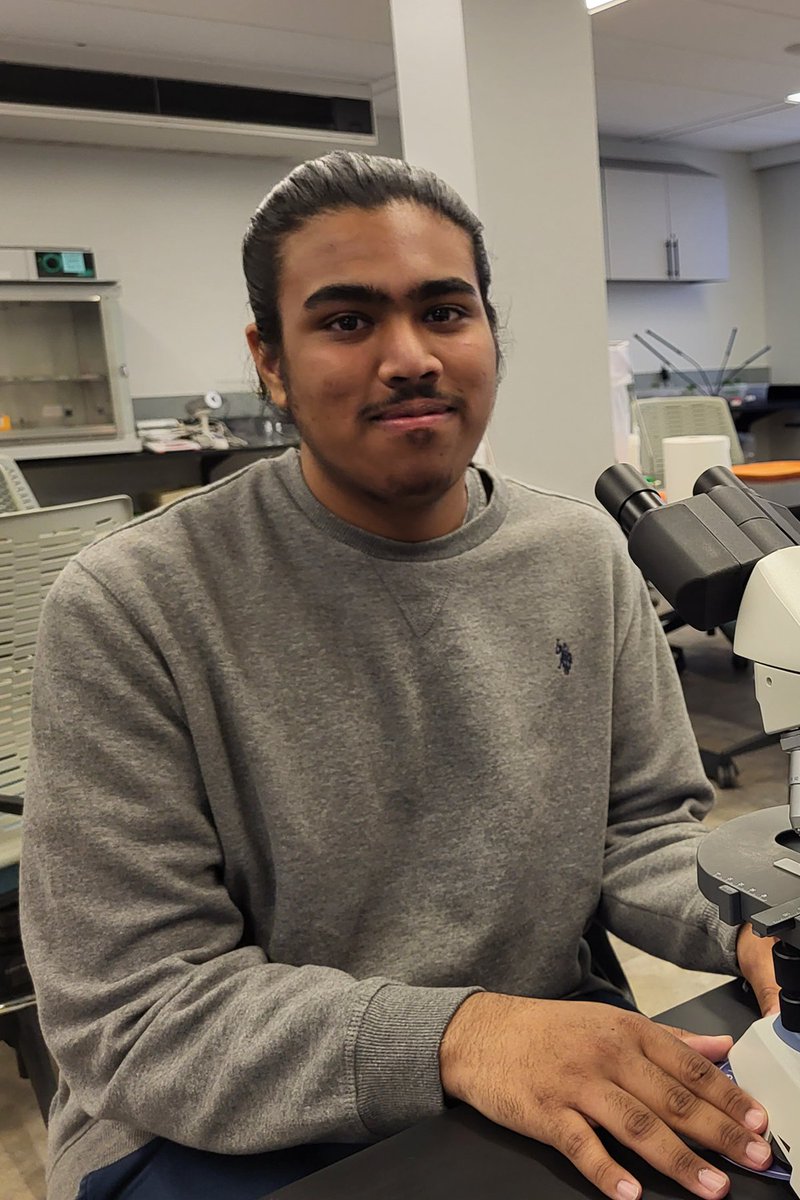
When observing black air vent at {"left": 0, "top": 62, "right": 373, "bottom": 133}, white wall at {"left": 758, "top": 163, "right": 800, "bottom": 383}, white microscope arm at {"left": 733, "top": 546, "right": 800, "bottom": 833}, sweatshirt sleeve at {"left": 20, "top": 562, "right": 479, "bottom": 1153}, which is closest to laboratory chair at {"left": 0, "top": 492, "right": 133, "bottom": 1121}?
sweatshirt sleeve at {"left": 20, "top": 562, "right": 479, "bottom": 1153}

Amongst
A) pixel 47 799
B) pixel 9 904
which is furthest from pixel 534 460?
pixel 47 799

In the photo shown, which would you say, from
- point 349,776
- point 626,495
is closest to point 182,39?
point 349,776

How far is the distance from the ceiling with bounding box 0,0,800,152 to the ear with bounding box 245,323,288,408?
3.55 metres

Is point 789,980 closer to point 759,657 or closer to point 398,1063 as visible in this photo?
point 759,657

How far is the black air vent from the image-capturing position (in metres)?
4.38

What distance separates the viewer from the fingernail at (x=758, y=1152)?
1.88ft

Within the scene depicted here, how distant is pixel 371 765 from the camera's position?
2.96 feet

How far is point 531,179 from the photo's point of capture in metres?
2.44

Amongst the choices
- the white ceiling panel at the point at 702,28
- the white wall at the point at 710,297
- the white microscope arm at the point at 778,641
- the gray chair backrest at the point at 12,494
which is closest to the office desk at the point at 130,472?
the white ceiling panel at the point at 702,28

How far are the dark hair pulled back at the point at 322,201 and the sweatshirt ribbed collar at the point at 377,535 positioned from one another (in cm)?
12

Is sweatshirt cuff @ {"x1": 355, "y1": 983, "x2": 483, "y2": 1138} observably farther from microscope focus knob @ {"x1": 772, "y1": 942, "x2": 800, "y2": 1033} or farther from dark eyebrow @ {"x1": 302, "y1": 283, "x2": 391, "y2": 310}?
dark eyebrow @ {"x1": 302, "y1": 283, "x2": 391, "y2": 310}

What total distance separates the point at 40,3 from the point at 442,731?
3983 mm

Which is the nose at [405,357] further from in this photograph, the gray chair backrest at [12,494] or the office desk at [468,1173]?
the gray chair backrest at [12,494]

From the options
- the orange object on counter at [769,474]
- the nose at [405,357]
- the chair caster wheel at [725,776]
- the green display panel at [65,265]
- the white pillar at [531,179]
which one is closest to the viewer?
the nose at [405,357]
